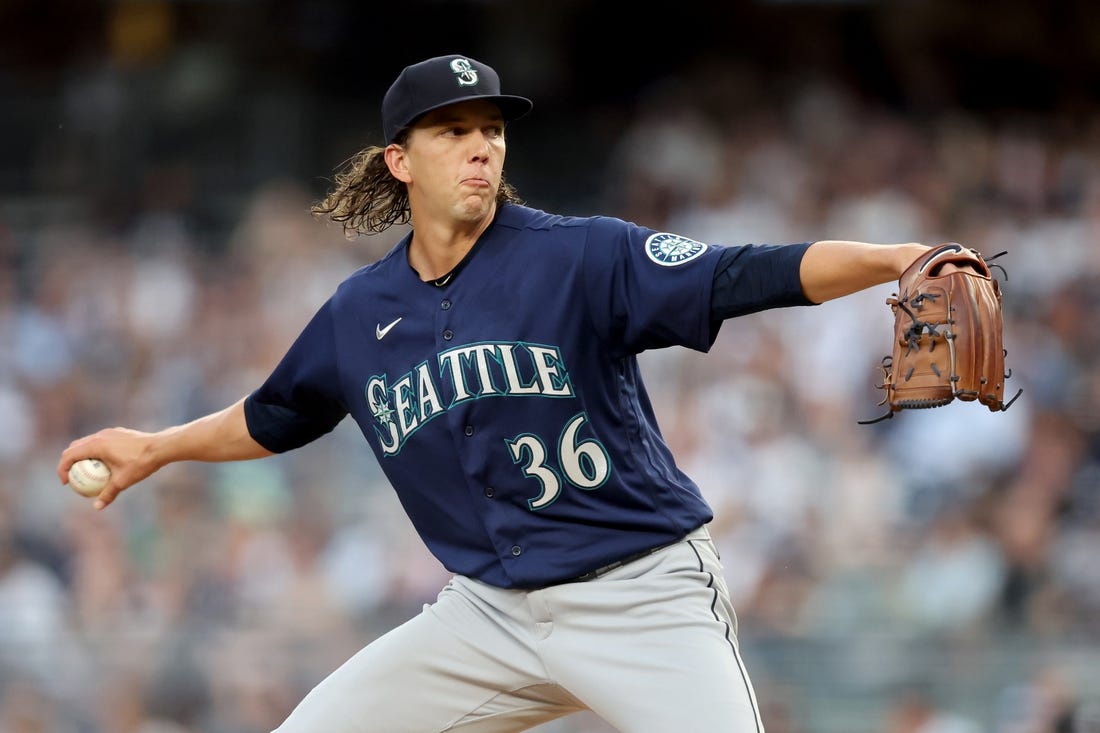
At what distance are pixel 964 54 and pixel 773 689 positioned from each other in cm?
583

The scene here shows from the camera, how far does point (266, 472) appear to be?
835cm

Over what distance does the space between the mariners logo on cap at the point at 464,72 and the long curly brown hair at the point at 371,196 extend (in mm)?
414

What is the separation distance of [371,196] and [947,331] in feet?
5.40

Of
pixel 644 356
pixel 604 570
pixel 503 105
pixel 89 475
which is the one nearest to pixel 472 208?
pixel 503 105

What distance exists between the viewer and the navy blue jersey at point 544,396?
341 centimetres

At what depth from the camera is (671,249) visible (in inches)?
132

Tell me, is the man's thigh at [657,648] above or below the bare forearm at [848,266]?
below

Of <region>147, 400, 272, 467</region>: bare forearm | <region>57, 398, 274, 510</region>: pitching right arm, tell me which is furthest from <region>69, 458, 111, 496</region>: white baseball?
<region>147, 400, 272, 467</region>: bare forearm

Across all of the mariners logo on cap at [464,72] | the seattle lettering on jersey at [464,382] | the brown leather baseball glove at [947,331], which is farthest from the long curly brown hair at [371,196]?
the brown leather baseball glove at [947,331]

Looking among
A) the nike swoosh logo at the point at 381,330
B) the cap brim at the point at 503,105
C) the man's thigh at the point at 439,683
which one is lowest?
the man's thigh at the point at 439,683

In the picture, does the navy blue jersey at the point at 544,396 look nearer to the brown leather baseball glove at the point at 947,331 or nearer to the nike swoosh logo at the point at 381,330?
Answer: the nike swoosh logo at the point at 381,330

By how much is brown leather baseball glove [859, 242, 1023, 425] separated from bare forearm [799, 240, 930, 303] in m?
0.03

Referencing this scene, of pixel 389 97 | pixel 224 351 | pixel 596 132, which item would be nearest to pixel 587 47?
pixel 596 132

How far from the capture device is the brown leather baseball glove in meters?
2.99
